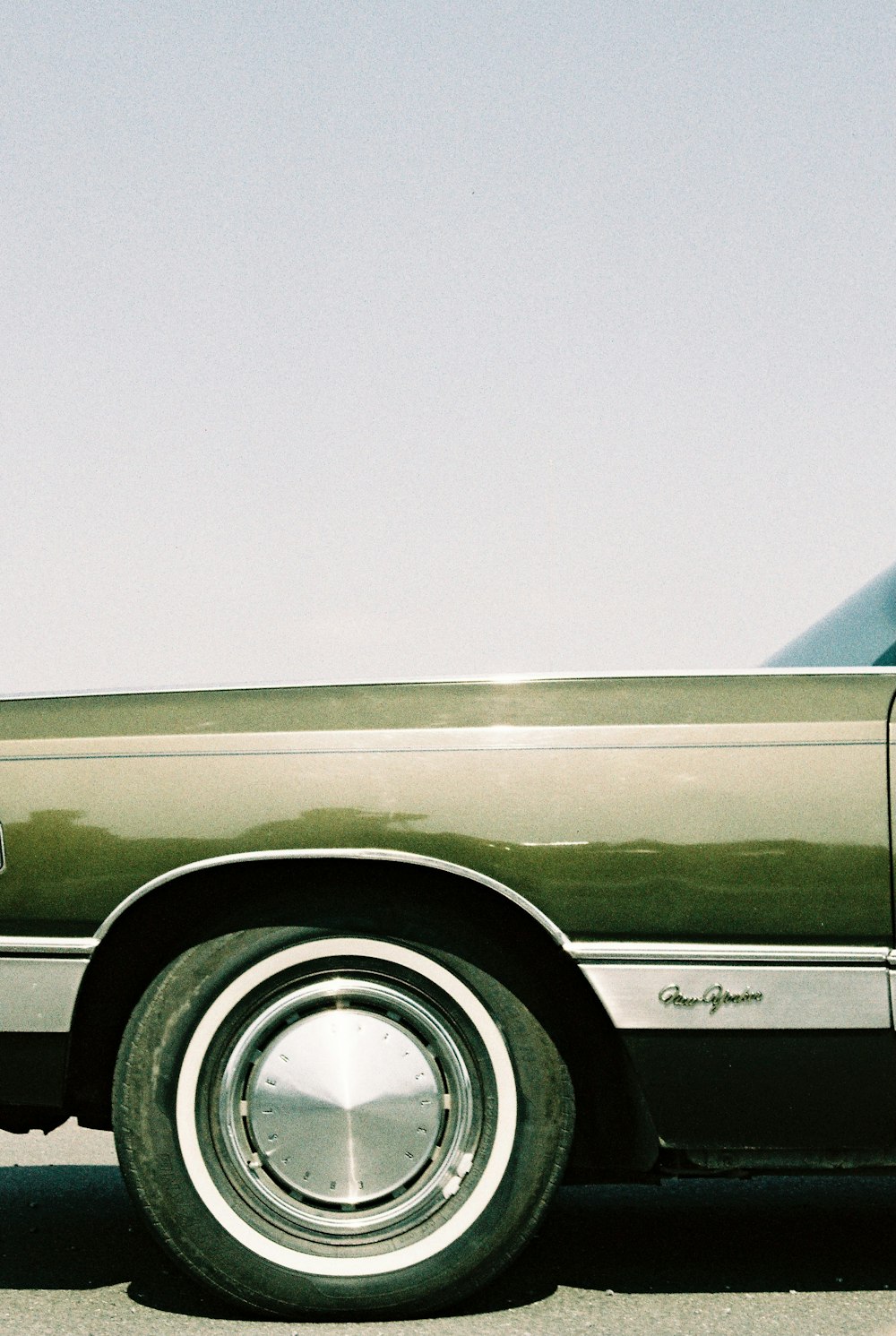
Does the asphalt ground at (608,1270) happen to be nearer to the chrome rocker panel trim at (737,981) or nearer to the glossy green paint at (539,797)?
the chrome rocker panel trim at (737,981)

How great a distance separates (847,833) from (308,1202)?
1.28 metres

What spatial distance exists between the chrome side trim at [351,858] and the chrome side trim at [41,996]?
0.10m

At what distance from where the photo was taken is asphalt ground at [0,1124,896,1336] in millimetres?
2789

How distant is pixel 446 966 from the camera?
2.84 metres

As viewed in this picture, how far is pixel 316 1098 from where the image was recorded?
280cm

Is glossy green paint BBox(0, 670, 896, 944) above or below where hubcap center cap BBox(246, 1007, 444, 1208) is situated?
above

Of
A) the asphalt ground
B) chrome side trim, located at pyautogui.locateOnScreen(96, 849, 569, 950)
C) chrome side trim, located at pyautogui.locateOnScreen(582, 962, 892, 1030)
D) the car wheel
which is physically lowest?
the asphalt ground

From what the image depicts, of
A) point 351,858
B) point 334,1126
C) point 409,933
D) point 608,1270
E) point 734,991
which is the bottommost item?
point 608,1270

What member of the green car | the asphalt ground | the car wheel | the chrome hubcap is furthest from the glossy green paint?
the asphalt ground

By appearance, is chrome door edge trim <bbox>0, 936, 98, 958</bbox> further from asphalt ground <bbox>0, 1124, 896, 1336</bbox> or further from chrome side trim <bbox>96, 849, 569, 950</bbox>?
asphalt ground <bbox>0, 1124, 896, 1336</bbox>

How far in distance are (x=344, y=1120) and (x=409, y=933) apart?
1.24ft

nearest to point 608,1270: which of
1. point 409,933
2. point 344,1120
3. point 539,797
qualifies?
point 344,1120

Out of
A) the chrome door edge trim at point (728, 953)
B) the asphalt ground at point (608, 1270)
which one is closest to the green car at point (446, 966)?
the chrome door edge trim at point (728, 953)

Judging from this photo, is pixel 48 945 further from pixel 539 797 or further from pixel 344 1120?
pixel 539 797
